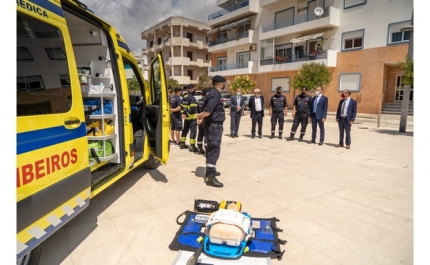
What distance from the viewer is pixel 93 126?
3.94 m

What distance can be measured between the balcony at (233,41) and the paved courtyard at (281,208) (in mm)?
23673

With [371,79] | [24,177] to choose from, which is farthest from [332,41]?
[24,177]

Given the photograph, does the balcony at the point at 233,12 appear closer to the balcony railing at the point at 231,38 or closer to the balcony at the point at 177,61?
the balcony railing at the point at 231,38

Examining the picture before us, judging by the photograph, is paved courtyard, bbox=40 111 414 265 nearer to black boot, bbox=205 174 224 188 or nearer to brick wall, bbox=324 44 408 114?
black boot, bbox=205 174 224 188

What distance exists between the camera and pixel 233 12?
29.1 meters

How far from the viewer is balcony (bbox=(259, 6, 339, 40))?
20448 millimetres

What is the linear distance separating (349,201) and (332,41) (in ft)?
68.3

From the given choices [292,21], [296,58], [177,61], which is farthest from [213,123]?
[177,61]

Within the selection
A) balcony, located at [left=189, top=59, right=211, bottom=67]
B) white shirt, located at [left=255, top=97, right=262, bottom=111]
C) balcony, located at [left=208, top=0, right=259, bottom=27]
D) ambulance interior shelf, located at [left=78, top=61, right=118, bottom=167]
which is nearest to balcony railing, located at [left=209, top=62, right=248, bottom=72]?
balcony, located at [left=208, top=0, right=259, bottom=27]

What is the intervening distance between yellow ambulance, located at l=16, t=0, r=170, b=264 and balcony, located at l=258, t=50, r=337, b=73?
20072 mm
